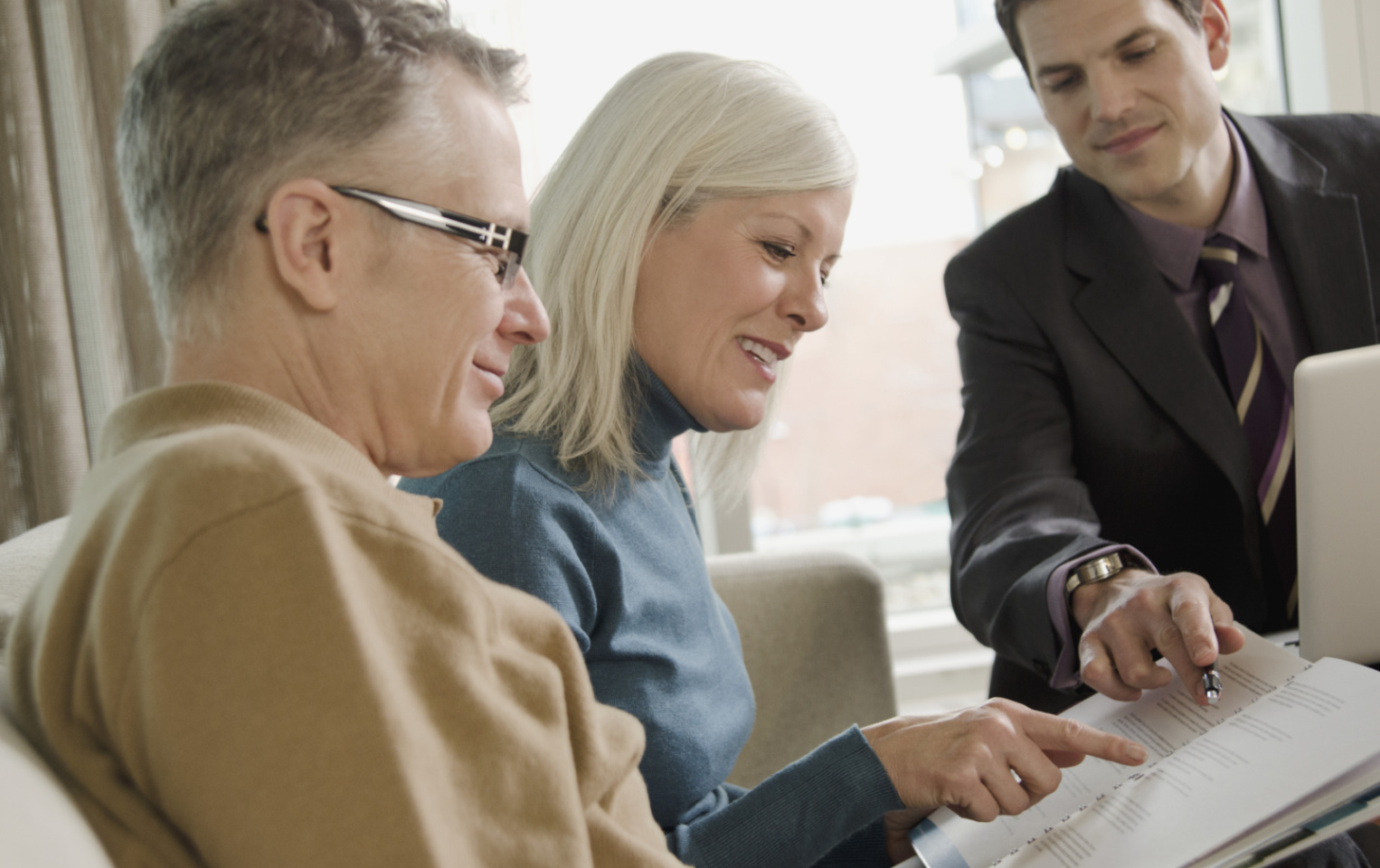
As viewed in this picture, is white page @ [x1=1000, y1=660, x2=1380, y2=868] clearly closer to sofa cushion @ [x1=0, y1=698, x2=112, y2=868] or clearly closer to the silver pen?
the silver pen

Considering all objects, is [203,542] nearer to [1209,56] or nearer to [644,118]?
[644,118]

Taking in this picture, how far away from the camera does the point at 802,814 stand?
36.4 inches

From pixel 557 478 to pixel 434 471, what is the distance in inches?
10.3

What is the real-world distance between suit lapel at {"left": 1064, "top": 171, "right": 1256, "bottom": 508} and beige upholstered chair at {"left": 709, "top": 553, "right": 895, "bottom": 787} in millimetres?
533

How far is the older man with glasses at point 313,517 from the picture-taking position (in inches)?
17.2

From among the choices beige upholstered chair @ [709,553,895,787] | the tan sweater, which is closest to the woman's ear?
the tan sweater

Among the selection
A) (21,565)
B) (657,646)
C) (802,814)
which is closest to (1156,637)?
(802,814)

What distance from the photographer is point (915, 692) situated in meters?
2.73

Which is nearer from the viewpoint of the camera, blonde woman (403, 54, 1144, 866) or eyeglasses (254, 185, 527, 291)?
eyeglasses (254, 185, 527, 291)

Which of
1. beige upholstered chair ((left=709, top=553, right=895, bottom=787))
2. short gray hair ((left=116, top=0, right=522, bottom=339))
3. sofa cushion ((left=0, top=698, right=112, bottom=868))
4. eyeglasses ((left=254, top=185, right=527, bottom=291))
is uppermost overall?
short gray hair ((left=116, top=0, right=522, bottom=339))

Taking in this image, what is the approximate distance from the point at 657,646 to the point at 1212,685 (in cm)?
51

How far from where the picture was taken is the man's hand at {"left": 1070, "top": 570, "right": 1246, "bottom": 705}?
0.92 m

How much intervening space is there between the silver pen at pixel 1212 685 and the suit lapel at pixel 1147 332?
627 mm

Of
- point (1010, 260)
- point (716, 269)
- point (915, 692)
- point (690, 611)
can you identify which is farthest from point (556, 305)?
point (915, 692)
